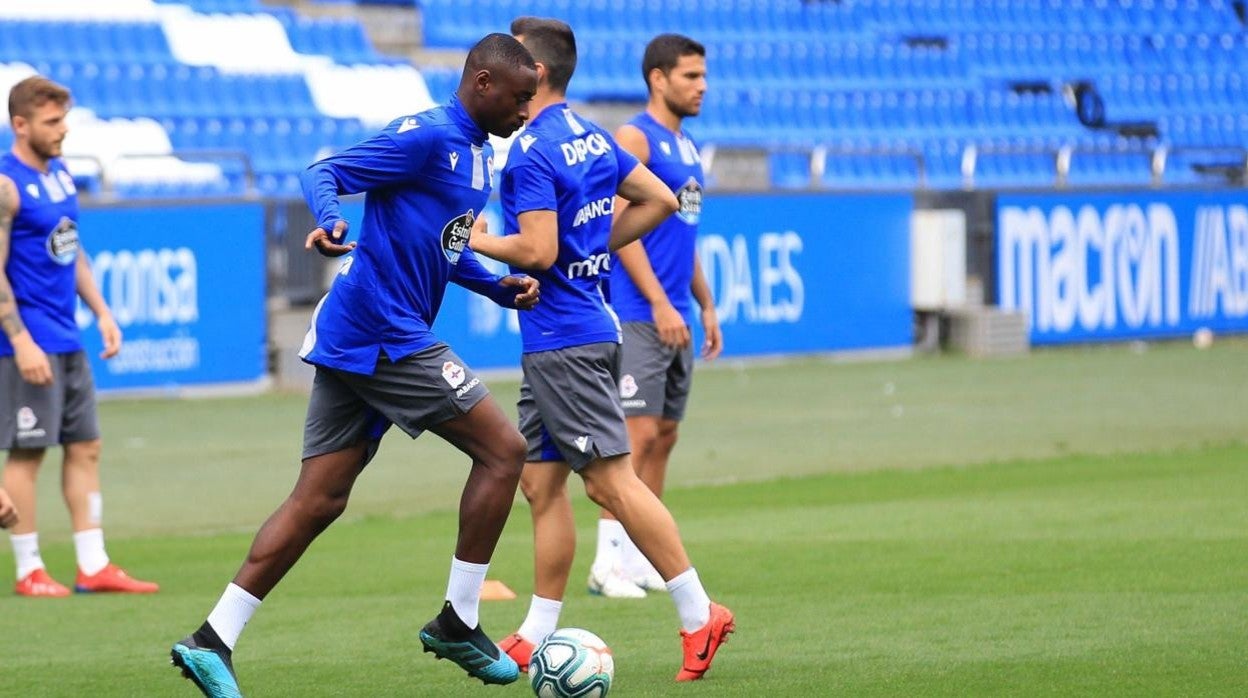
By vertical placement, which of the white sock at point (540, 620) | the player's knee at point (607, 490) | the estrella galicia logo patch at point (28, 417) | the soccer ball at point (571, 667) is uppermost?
the player's knee at point (607, 490)

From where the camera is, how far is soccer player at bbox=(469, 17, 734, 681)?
662 cm

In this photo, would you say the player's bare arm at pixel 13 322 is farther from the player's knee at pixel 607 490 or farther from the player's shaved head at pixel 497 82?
the player's shaved head at pixel 497 82

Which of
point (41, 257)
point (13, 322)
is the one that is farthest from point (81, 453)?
point (41, 257)

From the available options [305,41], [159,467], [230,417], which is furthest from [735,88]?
[159,467]

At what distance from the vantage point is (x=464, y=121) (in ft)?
20.1

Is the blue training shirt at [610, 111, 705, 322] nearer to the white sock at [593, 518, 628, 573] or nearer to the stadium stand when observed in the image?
the white sock at [593, 518, 628, 573]

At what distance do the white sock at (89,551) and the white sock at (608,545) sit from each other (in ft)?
7.44

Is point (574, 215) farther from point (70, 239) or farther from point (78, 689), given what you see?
point (70, 239)

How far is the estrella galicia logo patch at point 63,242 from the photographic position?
350 inches

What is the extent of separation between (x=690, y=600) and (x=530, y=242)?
1.29 metres

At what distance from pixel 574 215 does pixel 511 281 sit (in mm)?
600

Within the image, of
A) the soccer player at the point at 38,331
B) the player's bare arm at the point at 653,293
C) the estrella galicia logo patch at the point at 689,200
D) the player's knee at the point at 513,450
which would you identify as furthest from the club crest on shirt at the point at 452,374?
the soccer player at the point at 38,331

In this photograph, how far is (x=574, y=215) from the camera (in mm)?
6820

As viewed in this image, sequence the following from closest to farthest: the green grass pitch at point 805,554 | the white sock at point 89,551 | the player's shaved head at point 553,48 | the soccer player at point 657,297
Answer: the green grass pitch at point 805,554 < the player's shaved head at point 553,48 < the soccer player at point 657,297 < the white sock at point 89,551
